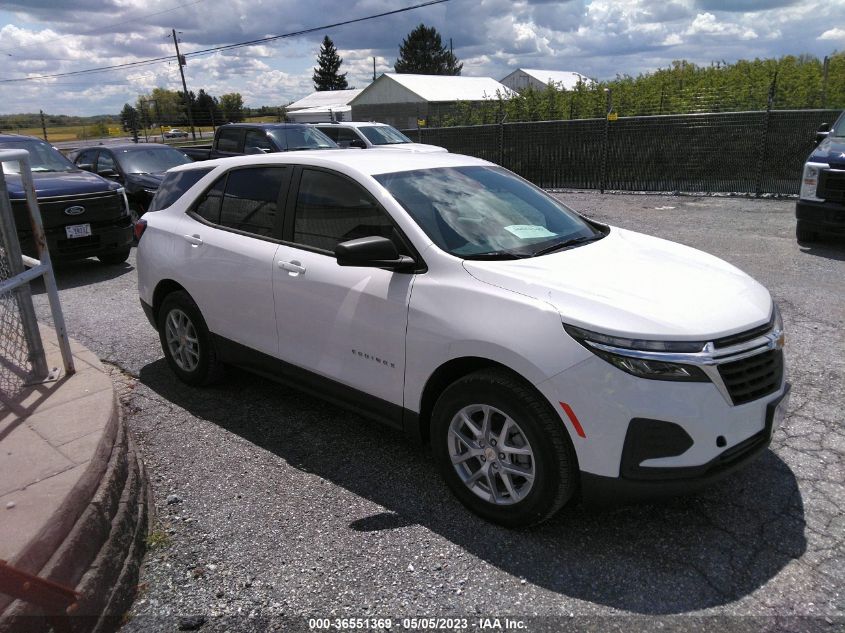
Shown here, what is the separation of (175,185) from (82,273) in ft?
16.6

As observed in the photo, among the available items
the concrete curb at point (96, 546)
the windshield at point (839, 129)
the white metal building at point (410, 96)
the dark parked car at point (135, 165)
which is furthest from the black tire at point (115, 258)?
the white metal building at point (410, 96)

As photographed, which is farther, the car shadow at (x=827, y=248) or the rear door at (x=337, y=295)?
the car shadow at (x=827, y=248)

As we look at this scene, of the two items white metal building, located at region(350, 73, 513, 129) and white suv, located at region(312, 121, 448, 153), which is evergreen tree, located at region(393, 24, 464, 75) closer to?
white metal building, located at region(350, 73, 513, 129)

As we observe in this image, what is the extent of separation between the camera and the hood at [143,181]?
10964 millimetres

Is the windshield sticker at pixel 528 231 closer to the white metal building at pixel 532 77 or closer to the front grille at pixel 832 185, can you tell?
the front grille at pixel 832 185

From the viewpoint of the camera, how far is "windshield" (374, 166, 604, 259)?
11.0ft

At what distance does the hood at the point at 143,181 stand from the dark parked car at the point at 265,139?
160 cm

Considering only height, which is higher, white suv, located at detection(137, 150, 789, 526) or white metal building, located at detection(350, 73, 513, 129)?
white metal building, located at detection(350, 73, 513, 129)

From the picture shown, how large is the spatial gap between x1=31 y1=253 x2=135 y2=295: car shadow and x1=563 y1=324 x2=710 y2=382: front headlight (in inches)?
301

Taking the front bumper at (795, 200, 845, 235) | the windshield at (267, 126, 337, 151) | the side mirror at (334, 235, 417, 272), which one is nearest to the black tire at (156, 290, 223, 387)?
the side mirror at (334, 235, 417, 272)

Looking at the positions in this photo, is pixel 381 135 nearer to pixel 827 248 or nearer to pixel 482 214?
pixel 827 248

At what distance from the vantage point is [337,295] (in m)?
3.53

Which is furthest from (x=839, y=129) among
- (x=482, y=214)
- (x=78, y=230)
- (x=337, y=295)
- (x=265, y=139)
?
(x=78, y=230)

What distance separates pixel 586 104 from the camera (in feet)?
63.5
